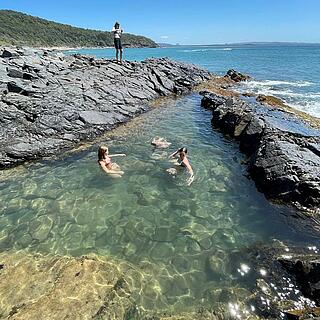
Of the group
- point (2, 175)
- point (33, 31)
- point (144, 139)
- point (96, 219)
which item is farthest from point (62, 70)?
point (33, 31)

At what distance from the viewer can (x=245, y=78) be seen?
147ft

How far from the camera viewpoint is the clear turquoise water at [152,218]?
8.59 meters

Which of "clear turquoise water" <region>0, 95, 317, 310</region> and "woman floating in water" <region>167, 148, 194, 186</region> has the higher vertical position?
"woman floating in water" <region>167, 148, 194, 186</region>

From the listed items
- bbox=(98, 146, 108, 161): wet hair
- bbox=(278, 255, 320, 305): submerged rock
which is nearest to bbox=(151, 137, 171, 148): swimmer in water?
bbox=(98, 146, 108, 161): wet hair

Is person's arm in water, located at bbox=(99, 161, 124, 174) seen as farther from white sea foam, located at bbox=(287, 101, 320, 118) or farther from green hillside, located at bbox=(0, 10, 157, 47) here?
green hillside, located at bbox=(0, 10, 157, 47)

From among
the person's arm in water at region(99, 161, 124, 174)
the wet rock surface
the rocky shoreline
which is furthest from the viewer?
the wet rock surface

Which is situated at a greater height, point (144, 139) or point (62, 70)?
point (62, 70)

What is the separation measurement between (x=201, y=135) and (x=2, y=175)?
11.8m

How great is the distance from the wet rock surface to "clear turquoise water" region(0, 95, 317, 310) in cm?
231

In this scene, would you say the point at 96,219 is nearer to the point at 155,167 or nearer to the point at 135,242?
the point at 135,242

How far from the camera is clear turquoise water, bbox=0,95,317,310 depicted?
8.59 meters

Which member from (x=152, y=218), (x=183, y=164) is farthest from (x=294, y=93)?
(x=152, y=218)

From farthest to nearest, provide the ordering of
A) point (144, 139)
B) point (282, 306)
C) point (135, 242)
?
point (144, 139), point (135, 242), point (282, 306)

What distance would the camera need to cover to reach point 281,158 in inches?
520
